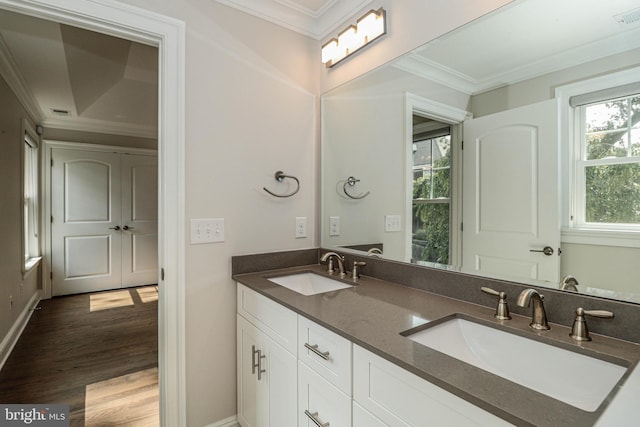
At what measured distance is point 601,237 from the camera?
95 cm

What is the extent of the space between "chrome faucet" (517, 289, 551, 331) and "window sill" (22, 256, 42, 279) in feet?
14.1

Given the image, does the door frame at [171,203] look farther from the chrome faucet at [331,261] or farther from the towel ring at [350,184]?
the towel ring at [350,184]

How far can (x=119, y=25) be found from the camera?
54.8 inches

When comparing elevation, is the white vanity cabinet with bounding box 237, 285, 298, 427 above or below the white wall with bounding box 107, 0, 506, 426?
below

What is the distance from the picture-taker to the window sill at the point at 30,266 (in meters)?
3.36

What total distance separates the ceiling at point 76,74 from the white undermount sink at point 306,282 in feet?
6.21

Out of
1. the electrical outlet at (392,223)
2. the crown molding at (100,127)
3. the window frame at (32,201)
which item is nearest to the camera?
the electrical outlet at (392,223)

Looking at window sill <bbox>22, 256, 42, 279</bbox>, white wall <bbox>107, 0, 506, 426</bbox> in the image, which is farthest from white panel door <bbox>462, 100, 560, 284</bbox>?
window sill <bbox>22, 256, 42, 279</bbox>

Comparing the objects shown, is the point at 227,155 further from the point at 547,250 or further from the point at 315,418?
the point at 547,250

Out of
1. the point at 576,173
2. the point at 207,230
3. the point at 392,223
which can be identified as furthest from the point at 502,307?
the point at 207,230

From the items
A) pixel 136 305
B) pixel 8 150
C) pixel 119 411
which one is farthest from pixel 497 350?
pixel 136 305

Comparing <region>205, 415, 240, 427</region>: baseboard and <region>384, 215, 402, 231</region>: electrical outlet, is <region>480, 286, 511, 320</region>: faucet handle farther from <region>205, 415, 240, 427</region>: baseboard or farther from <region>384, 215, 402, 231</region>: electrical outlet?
<region>205, 415, 240, 427</region>: baseboard

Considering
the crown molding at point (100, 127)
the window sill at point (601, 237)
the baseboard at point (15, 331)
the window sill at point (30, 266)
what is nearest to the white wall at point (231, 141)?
the window sill at point (601, 237)

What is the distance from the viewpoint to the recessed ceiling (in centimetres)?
172
